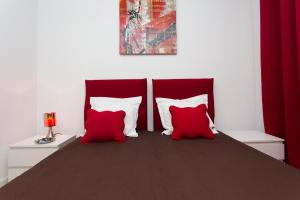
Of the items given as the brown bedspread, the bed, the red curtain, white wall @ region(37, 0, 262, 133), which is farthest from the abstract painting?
the brown bedspread

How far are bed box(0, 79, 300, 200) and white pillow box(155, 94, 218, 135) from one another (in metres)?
0.59

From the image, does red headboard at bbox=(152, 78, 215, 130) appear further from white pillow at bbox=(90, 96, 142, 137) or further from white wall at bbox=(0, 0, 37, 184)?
white wall at bbox=(0, 0, 37, 184)

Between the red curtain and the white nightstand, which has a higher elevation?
the red curtain

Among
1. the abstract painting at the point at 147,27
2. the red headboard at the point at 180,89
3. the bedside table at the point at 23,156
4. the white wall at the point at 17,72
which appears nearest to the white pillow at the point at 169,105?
the red headboard at the point at 180,89

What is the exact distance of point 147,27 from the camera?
275cm

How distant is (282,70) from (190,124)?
3.62ft

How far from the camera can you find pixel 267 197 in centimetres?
87

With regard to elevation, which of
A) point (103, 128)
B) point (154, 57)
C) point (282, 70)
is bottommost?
point (103, 128)

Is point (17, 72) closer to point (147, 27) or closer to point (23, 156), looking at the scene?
point (23, 156)

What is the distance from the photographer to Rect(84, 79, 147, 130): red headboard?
260 cm

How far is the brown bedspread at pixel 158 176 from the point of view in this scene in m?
0.91

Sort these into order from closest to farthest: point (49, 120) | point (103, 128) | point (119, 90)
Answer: point (103, 128) → point (49, 120) → point (119, 90)

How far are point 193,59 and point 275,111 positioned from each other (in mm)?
1122

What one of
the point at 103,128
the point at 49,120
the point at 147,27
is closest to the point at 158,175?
the point at 103,128
